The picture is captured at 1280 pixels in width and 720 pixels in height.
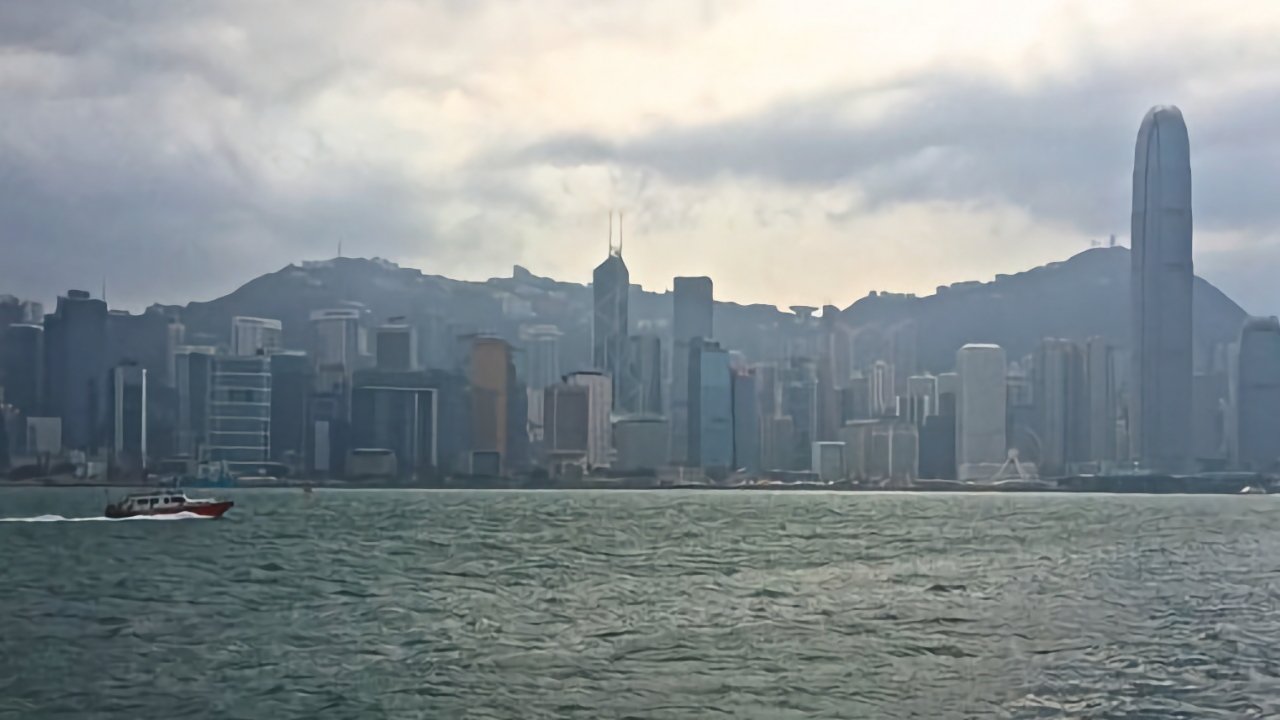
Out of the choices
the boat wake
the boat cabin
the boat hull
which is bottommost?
the boat wake

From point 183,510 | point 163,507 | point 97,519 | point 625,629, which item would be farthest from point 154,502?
point 625,629

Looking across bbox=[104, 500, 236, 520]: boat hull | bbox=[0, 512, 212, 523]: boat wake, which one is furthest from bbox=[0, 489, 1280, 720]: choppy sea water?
bbox=[104, 500, 236, 520]: boat hull

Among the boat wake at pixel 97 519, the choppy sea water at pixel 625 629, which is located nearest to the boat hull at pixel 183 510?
the boat wake at pixel 97 519

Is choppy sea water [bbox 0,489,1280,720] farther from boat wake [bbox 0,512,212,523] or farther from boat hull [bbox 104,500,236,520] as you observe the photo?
boat hull [bbox 104,500,236,520]

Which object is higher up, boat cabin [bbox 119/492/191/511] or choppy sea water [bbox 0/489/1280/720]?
boat cabin [bbox 119/492/191/511]

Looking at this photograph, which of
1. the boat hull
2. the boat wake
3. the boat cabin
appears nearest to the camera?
the boat wake

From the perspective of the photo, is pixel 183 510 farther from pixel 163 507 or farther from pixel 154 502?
pixel 154 502

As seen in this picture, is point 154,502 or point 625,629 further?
point 154,502

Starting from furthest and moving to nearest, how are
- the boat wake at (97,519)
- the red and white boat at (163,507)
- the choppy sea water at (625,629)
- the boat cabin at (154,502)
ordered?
the boat cabin at (154,502)
the red and white boat at (163,507)
the boat wake at (97,519)
the choppy sea water at (625,629)

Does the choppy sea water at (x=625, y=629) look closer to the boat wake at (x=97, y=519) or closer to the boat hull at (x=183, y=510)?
the boat wake at (x=97, y=519)
